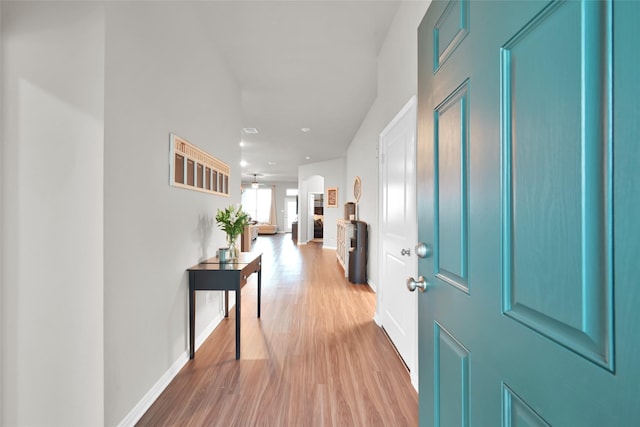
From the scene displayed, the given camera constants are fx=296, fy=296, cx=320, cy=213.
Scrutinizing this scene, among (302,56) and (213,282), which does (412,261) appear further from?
(302,56)

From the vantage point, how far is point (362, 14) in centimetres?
234

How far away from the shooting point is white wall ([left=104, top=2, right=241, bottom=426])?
139 cm

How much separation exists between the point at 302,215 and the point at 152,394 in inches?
353

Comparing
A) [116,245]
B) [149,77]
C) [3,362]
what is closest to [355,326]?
[116,245]

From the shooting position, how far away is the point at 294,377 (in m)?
2.02

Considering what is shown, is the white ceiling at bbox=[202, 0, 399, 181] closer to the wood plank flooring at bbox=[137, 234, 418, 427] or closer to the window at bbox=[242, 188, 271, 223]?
the wood plank flooring at bbox=[137, 234, 418, 427]

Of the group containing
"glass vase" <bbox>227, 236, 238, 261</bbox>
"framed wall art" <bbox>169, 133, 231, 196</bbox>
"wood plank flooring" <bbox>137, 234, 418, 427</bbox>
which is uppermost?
"framed wall art" <bbox>169, 133, 231, 196</bbox>

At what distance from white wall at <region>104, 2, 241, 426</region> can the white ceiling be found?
1.30ft

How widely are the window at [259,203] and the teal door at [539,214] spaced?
14.5m

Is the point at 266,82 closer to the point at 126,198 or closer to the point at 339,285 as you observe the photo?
the point at 126,198

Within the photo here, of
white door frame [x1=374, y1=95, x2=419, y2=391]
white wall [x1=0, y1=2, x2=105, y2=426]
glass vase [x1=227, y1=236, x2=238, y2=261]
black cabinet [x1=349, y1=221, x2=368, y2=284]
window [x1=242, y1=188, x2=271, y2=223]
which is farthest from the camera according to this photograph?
window [x1=242, y1=188, x2=271, y2=223]

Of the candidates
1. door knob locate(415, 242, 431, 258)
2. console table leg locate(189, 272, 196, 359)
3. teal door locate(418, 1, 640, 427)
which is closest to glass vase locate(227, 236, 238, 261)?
console table leg locate(189, 272, 196, 359)

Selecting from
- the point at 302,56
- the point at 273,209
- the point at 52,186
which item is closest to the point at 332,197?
the point at 302,56

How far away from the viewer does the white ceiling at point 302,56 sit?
7.52 feet
